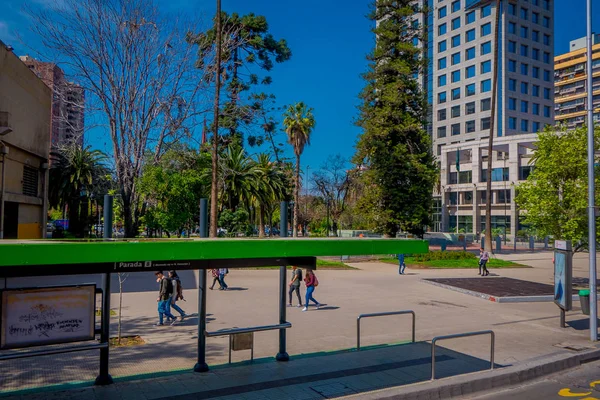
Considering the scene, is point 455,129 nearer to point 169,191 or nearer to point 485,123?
point 485,123

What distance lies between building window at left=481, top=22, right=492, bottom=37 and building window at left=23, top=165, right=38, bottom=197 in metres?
66.9

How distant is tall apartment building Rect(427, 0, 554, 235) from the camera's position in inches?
2623

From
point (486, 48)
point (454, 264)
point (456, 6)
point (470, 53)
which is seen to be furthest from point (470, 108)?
point (454, 264)

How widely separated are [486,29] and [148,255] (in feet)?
250

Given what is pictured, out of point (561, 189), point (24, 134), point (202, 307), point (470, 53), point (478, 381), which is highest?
point (470, 53)

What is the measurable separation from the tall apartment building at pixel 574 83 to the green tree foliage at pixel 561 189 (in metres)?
104

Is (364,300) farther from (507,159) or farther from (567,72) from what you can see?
(567,72)

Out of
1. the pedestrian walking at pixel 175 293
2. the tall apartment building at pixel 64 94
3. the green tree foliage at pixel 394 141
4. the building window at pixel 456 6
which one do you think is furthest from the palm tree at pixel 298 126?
the building window at pixel 456 6

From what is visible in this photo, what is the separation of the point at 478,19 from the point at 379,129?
46894 millimetres

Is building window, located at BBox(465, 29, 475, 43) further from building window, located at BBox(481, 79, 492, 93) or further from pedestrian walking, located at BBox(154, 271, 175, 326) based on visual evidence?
pedestrian walking, located at BBox(154, 271, 175, 326)

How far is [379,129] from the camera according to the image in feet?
119

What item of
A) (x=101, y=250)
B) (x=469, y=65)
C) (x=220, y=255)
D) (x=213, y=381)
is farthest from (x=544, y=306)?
(x=469, y=65)

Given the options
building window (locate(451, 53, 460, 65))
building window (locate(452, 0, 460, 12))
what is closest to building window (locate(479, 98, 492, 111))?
building window (locate(451, 53, 460, 65))

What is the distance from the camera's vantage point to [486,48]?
233 feet
